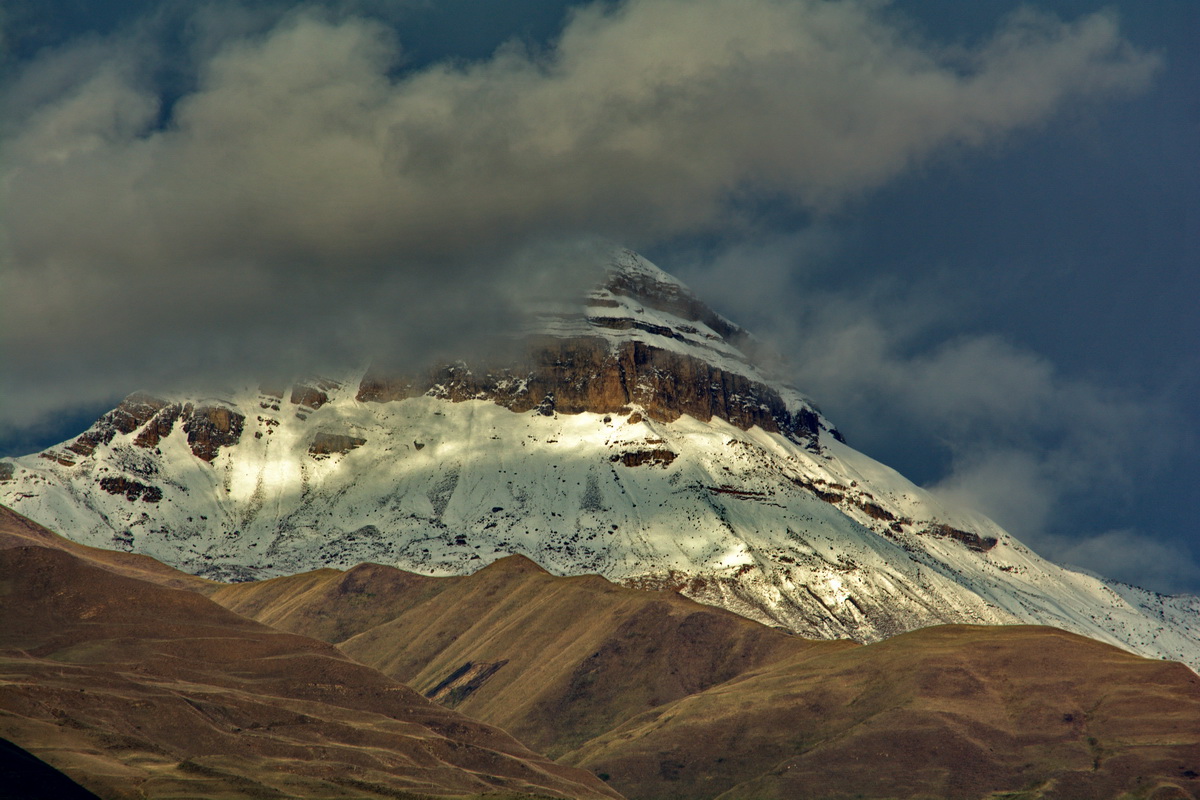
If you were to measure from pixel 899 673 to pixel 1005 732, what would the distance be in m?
19.5

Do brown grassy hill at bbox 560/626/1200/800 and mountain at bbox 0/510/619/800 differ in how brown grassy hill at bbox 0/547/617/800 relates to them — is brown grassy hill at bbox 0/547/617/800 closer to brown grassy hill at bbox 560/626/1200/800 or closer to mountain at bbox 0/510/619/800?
mountain at bbox 0/510/619/800

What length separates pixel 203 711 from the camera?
145 metres

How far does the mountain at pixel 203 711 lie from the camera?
12962 cm

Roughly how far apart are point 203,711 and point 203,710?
0.39 m

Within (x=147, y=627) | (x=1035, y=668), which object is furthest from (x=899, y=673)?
(x=147, y=627)

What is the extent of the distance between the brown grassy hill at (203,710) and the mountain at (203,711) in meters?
0.21

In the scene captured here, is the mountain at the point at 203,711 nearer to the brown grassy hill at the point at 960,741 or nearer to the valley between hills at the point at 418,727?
the valley between hills at the point at 418,727

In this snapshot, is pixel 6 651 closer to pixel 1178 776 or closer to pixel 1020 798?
pixel 1020 798

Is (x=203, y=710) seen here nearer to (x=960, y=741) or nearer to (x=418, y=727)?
(x=418, y=727)

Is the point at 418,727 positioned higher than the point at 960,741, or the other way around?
the point at 960,741

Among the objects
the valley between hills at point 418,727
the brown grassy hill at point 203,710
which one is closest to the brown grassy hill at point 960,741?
the valley between hills at point 418,727

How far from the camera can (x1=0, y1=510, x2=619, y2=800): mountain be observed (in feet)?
425

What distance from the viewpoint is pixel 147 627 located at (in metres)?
168

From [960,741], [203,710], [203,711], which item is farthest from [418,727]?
[960,741]
